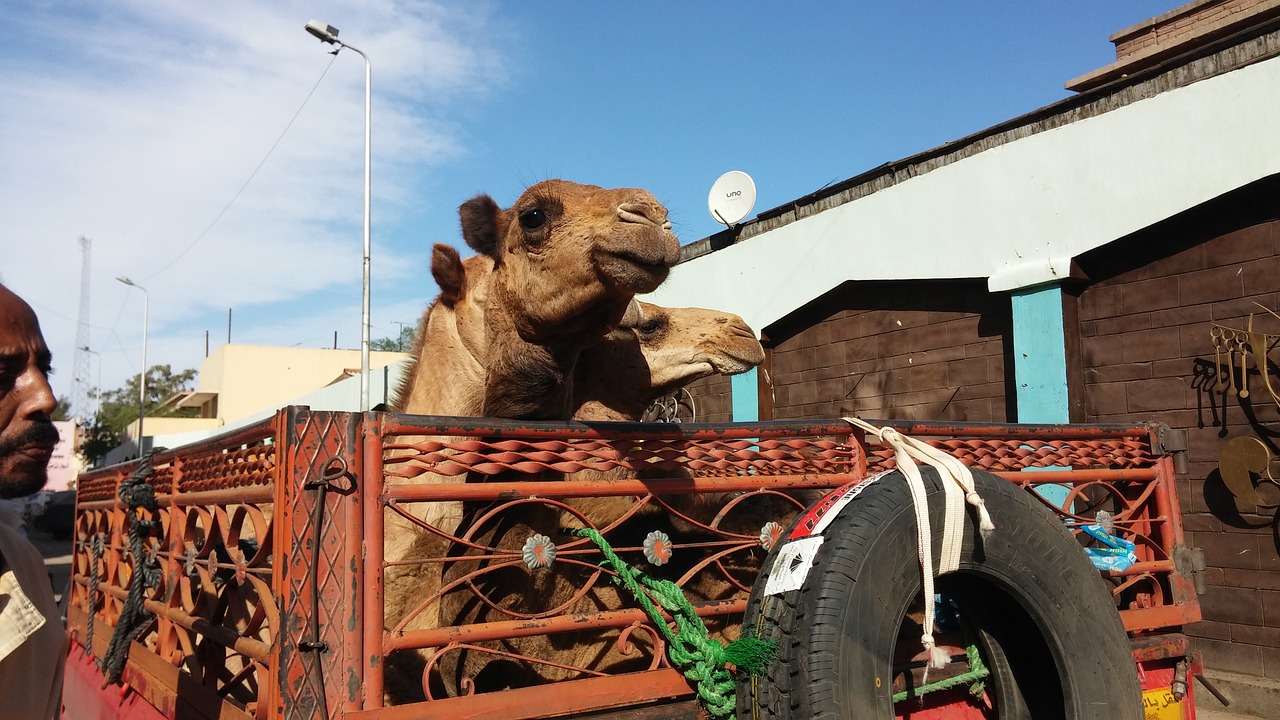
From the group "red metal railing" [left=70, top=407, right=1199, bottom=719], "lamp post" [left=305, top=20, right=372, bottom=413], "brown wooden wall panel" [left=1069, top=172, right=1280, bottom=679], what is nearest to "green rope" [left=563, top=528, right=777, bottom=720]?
"red metal railing" [left=70, top=407, right=1199, bottom=719]

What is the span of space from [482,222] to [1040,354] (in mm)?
4948

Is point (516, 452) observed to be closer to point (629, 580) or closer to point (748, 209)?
point (629, 580)

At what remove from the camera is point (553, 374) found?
345 centimetres

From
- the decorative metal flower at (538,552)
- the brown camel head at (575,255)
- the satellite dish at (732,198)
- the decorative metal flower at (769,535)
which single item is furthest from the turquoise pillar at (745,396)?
the decorative metal flower at (538,552)

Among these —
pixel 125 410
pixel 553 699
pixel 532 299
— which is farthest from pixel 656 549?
pixel 125 410

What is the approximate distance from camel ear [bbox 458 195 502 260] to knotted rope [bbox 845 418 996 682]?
1.99m

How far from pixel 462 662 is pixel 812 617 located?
48.0 inches

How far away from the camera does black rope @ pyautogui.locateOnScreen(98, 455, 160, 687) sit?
3.16 meters

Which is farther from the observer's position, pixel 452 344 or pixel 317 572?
pixel 452 344

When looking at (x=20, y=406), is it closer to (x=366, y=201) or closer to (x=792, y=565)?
(x=792, y=565)

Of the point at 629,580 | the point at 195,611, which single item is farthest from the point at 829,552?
the point at 195,611

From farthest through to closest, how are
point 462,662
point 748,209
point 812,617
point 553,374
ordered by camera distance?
→ point 748,209, point 553,374, point 462,662, point 812,617

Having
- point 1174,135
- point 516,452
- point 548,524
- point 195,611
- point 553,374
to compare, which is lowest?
point 195,611

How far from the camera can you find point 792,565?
7.14ft
